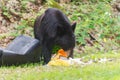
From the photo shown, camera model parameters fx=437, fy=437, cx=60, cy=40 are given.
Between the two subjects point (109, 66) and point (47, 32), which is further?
point (47, 32)

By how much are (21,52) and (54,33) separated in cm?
107

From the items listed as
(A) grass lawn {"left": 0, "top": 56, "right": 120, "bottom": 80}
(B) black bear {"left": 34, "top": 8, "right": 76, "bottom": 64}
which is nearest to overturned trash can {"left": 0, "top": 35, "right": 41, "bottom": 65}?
(B) black bear {"left": 34, "top": 8, "right": 76, "bottom": 64}

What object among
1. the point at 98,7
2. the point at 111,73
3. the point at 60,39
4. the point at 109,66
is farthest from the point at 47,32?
the point at 98,7

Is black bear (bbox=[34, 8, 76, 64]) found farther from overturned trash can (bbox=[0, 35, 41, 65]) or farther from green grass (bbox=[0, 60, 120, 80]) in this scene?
green grass (bbox=[0, 60, 120, 80])

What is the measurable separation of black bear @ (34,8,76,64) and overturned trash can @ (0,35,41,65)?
0.27 meters

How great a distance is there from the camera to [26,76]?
8.97 metres

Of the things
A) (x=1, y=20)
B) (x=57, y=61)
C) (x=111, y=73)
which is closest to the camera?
(x=111, y=73)

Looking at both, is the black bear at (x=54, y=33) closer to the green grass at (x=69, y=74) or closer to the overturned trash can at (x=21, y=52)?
the overturned trash can at (x=21, y=52)

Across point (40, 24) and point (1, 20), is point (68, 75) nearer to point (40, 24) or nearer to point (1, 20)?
point (40, 24)

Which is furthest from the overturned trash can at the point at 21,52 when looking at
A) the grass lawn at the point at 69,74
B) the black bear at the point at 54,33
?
the grass lawn at the point at 69,74

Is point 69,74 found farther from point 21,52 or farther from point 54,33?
point 54,33

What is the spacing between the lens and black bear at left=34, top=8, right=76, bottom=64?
11.9 metres

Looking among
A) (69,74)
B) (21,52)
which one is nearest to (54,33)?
(21,52)

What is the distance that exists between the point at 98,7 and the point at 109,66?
9111mm
